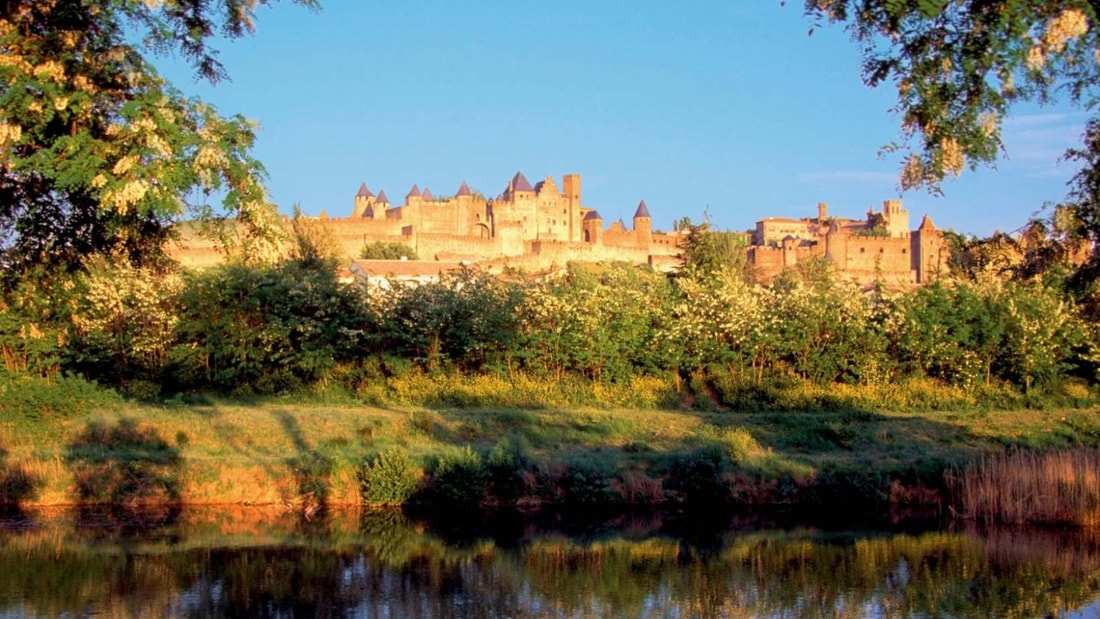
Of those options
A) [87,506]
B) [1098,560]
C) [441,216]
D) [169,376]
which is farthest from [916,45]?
[441,216]

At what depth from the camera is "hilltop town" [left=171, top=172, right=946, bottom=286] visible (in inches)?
2859

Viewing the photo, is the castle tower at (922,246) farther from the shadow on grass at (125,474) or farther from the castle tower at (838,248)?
the shadow on grass at (125,474)

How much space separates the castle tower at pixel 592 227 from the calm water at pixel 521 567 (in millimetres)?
69000

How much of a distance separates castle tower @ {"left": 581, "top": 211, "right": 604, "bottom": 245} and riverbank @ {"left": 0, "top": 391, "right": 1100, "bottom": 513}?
210ft

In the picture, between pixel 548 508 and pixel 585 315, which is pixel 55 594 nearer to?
pixel 548 508

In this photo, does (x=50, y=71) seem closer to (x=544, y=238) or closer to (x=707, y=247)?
(x=707, y=247)

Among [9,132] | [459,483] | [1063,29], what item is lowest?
[459,483]

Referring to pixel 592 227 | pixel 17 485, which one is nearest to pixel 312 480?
pixel 17 485

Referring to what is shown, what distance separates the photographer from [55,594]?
10.6 m

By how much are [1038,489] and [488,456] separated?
6.86 m

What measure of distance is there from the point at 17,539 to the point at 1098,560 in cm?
1171

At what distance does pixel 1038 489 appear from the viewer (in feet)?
→ 42.8

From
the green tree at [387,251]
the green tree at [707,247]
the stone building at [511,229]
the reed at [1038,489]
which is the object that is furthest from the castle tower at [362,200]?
the reed at [1038,489]

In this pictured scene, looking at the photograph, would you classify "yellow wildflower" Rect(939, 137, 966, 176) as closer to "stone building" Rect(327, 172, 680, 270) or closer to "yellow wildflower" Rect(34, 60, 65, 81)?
"yellow wildflower" Rect(34, 60, 65, 81)
